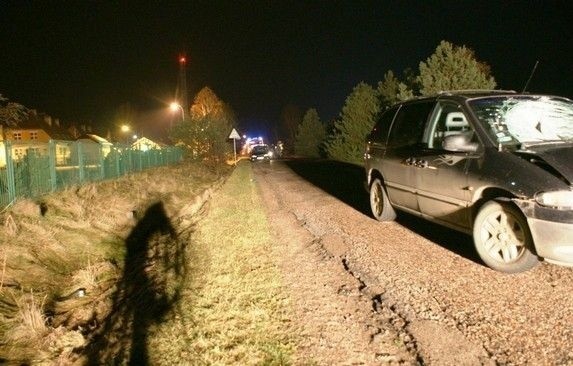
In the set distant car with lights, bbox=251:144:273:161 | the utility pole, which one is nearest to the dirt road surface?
distant car with lights, bbox=251:144:273:161

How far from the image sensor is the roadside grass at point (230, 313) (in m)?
3.17

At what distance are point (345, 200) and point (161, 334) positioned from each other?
6597 mm

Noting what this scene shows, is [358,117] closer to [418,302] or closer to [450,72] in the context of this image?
[450,72]

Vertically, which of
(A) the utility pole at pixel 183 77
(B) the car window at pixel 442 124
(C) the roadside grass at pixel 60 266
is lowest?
(C) the roadside grass at pixel 60 266

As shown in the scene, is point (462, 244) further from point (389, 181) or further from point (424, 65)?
point (424, 65)

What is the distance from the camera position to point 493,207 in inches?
173

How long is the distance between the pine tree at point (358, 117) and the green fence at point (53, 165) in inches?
700

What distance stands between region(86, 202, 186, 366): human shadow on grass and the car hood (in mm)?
3788

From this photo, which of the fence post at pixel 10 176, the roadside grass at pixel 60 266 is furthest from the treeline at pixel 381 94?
the fence post at pixel 10 176

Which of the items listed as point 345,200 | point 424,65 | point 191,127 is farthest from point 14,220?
point 191,127

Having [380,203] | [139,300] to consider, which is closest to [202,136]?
[380,203]

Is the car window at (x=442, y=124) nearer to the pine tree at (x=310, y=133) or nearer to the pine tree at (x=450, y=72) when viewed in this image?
the pine tree at (x=450, y=72)

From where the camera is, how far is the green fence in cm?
924

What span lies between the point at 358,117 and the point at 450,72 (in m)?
12.0
